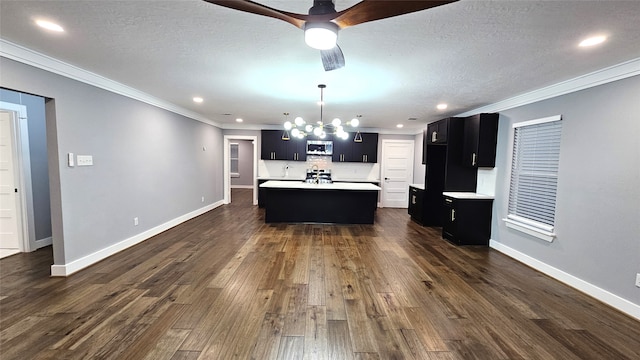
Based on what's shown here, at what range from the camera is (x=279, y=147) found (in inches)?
306

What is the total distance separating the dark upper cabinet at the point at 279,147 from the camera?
773cm

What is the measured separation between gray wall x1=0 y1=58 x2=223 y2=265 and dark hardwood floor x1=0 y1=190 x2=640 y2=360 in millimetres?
534

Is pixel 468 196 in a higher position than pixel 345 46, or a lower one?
lower

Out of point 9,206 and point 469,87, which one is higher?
point 469,87

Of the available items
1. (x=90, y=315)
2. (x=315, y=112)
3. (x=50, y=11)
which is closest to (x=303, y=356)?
(x=90, y=315)

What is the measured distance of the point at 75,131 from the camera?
3176 mm

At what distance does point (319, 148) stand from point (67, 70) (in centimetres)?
570

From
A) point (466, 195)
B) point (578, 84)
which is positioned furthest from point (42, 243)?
point (578, 84)

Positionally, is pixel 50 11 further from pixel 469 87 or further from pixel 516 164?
pixel 516 164

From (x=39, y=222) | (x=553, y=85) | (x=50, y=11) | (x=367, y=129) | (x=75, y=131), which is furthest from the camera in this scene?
Answer: (x=367, y=129)

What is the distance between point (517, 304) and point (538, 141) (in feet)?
7.75

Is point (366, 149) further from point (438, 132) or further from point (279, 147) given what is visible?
point (438, 132)

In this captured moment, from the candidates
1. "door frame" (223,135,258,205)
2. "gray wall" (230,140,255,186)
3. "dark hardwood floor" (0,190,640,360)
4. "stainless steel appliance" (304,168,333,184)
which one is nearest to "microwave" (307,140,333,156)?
"stainless steel appliance" (304,168,333,184)

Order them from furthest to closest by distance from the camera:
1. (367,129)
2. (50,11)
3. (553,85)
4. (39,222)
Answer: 1. (367,129)
2. (39,222)
3. (553,85)
4. (50,11)
